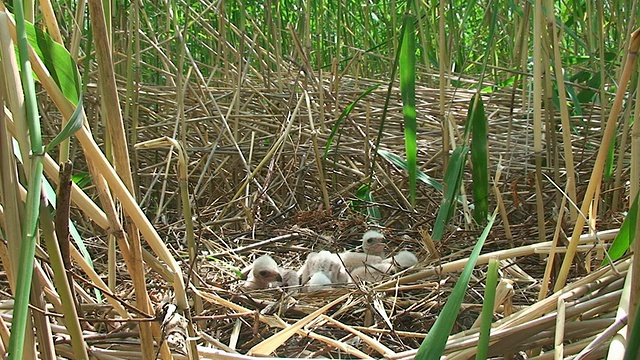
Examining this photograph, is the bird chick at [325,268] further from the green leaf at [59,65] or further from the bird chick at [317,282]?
the green leaf at [59,65]

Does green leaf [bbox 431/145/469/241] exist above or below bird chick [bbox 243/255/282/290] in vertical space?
above

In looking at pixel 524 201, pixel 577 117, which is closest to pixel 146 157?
pixel 524 201

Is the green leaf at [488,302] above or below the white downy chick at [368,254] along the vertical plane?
above

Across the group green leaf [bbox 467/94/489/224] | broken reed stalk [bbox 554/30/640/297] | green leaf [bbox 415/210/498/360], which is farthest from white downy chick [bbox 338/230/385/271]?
green leaf [bbox 415/210/498/360]

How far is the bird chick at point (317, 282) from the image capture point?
1486 millimetres

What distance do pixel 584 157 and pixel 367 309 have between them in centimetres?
107

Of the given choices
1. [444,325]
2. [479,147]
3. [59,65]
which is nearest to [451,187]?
[479,147]

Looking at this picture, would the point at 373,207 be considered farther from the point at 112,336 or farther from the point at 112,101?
the point at 112,101

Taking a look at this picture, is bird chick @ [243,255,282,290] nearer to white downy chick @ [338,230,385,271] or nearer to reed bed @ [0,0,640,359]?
reed bed @ [0,0,640,359]

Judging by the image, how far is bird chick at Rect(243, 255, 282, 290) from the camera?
5.23ft

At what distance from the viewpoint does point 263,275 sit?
1.61 meters

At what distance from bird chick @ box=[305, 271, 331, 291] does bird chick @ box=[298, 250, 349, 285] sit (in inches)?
0.8

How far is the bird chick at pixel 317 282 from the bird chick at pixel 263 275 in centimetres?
10

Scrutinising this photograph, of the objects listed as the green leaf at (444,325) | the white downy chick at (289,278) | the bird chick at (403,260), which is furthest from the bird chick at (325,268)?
the green leaf at (444,325)
